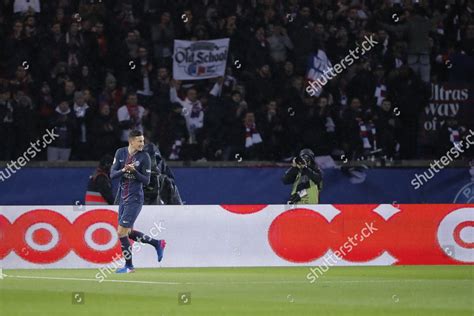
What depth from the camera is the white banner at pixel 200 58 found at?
940 inches

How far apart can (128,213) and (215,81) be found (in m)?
7.70

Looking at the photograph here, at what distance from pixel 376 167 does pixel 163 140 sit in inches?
183

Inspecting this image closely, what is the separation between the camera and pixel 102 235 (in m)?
18.5

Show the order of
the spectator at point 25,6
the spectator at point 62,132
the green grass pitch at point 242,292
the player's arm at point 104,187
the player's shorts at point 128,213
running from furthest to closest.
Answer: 1. the spectator at point 25,6
2. the spectator at point 62,132
3. the player's arm at point 104,187
4. the player's shorts at point 128,213
5. the green grass pitch at point 242,292

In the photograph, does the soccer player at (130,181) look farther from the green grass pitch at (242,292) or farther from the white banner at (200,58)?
the white banner at (200,58)

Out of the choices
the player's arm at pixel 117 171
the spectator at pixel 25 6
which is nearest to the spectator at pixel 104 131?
the spectator at pixel 25 6

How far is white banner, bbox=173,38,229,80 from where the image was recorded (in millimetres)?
23875

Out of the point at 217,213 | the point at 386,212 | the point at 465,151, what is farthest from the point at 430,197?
the point at 217,213

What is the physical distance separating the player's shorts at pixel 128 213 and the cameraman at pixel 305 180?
3.96 metres

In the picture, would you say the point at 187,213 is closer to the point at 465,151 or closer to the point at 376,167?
the point at 376,167

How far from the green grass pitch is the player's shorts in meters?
0.79
